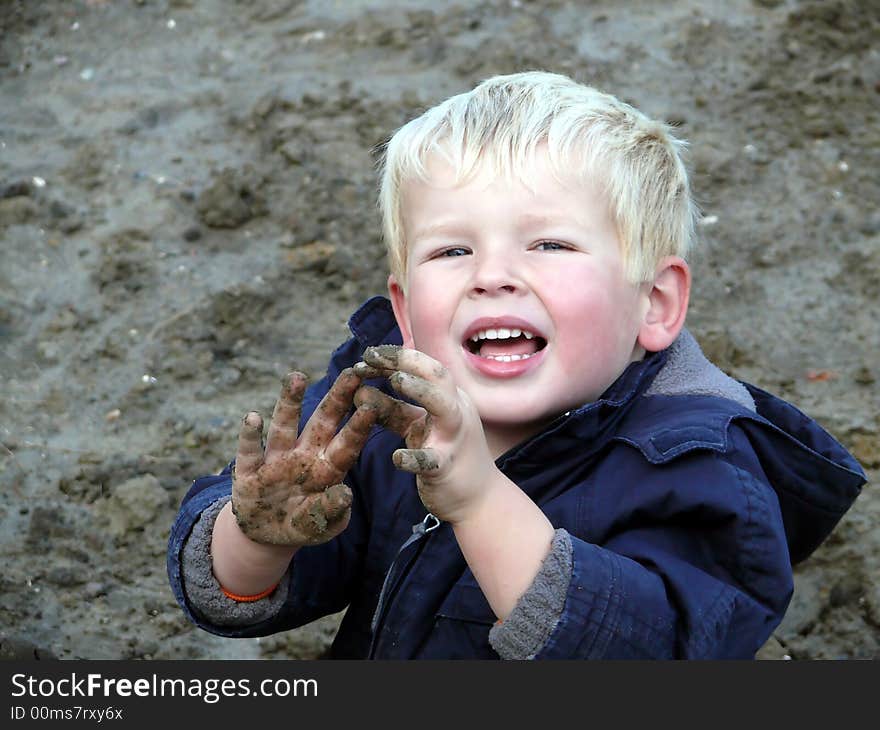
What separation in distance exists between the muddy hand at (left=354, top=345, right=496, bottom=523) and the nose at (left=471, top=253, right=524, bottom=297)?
0.28 m

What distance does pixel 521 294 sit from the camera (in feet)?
6.42

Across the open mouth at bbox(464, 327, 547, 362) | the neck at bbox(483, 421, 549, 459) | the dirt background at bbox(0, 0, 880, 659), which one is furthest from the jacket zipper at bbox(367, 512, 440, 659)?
the dirt background at bbox(0, 0, 880, 659)

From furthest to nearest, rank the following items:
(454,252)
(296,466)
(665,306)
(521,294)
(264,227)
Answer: (264,227)
(665,306)
(454,252)
(521,294)
(296,466)

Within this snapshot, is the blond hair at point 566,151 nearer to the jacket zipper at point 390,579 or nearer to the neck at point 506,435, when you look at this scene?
the neck at point 506,435

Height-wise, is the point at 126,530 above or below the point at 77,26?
below

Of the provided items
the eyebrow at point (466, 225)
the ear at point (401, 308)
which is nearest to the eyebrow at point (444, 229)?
the eyebrow at point (466, 225)

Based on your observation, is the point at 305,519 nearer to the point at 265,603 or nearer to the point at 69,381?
the point at 265,603

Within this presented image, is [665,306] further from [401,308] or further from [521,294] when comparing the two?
[401,308]

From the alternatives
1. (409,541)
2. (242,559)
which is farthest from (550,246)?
(242,559)

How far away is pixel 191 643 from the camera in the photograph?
283 cm

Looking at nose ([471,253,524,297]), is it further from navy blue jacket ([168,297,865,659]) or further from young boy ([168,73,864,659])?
navy blue jacket ([168,297,865,659])

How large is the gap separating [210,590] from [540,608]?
602 millimetres

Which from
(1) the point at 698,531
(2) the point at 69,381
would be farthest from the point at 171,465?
(1) the point at 698,531

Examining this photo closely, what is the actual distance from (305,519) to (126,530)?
1.34 meters
